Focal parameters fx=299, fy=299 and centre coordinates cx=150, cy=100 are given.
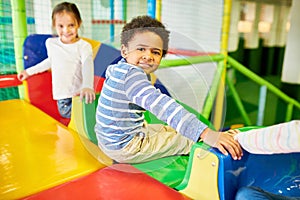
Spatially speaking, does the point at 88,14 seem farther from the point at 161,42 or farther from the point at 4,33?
the point at 161,42

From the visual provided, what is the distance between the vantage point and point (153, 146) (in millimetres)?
782

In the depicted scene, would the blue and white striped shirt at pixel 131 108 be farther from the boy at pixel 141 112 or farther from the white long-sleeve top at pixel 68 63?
the white long-sleeve top at pixel 68 63

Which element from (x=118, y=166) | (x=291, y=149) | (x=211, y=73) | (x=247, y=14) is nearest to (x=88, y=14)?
(x=211, y=73)

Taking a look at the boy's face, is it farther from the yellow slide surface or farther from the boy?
the yellow slide surface

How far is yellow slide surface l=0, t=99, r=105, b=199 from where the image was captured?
0.78m

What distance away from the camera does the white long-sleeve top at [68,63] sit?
3.57ft

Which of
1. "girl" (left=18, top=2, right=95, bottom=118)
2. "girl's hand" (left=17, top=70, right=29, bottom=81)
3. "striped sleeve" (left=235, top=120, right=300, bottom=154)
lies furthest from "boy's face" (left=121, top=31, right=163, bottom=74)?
"girl's hand" (left=17, top=70, right=29, bottom=81)

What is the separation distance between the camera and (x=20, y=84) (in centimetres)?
134

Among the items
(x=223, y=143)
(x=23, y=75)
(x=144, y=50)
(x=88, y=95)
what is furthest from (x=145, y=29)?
(x=23, y=75)

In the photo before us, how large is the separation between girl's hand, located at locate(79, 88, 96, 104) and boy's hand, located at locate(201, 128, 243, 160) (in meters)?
0.40

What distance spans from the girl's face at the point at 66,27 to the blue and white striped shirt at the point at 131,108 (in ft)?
1.43

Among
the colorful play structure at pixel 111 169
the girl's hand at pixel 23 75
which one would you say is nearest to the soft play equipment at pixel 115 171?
the colorful play structure at pixel 111 169

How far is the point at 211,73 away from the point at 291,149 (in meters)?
0.86

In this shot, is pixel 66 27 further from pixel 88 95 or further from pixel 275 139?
pixel 275 139
